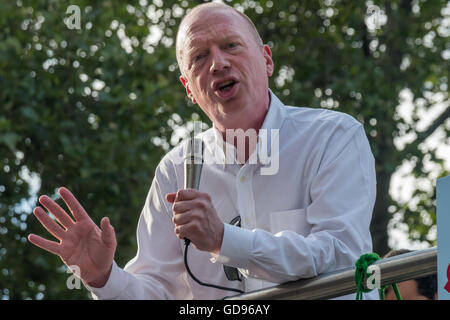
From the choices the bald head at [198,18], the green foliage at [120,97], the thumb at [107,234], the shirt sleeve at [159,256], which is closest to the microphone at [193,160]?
the thumb at [107,234]

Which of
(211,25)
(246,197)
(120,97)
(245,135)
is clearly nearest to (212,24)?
(211,25)

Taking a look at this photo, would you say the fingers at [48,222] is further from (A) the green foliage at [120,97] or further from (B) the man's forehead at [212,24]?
(A) the green foliage at [120,97]

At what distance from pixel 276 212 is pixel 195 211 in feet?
1.83

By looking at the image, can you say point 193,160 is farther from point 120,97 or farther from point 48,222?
point 120,97

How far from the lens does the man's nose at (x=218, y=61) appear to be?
10.3 ft

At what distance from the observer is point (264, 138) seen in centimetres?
318

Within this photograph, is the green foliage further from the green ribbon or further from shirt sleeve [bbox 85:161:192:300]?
the green ribbon

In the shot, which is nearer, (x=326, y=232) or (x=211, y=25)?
(x=326, y=232)

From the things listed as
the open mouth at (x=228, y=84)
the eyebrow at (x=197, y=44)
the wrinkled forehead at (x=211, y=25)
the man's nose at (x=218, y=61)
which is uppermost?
the wrinkled forehead at (x=211, y=25)

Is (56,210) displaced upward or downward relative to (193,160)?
downward

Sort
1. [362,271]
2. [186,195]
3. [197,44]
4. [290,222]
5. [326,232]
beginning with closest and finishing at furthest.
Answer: [362,271]
[186,195]
[326,232]
[290,222]
[197,44]

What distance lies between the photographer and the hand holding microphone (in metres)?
2.54

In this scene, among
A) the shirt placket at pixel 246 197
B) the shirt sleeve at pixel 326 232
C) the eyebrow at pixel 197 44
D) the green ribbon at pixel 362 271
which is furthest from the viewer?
the eyebrow at pixel 197 44
